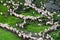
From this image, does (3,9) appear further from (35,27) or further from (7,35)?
(7,35)

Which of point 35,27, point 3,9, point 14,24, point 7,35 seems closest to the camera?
point 7,35

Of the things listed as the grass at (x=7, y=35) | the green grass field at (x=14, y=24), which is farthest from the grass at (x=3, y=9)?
the grass at (x=7, y=35)

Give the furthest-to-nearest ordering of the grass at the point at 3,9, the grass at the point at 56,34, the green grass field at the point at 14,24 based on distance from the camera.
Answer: the grass at the point at 3,9, the green grass field at the point at 14,24, the grass at the point at 56,34

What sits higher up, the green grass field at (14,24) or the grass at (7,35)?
the green grass field at (14,24)

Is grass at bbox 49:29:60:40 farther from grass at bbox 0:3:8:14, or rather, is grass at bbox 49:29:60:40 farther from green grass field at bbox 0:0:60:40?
grass at bbox 0:3:8:14

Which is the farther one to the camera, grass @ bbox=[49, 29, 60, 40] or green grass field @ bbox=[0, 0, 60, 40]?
green grass field @ bbox=[0, 0, 60, 40]

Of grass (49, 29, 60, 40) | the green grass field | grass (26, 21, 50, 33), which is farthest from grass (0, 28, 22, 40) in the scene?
grass (49, 29, 60, 40)

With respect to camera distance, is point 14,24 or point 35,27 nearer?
point 35,27

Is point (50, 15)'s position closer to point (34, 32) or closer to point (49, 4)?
point (49, 4)

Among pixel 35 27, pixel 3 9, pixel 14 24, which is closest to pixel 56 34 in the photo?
pixel 35 27

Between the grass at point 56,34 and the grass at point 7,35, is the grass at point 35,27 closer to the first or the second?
the grass at point 56,34

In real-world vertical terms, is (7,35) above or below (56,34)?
below
